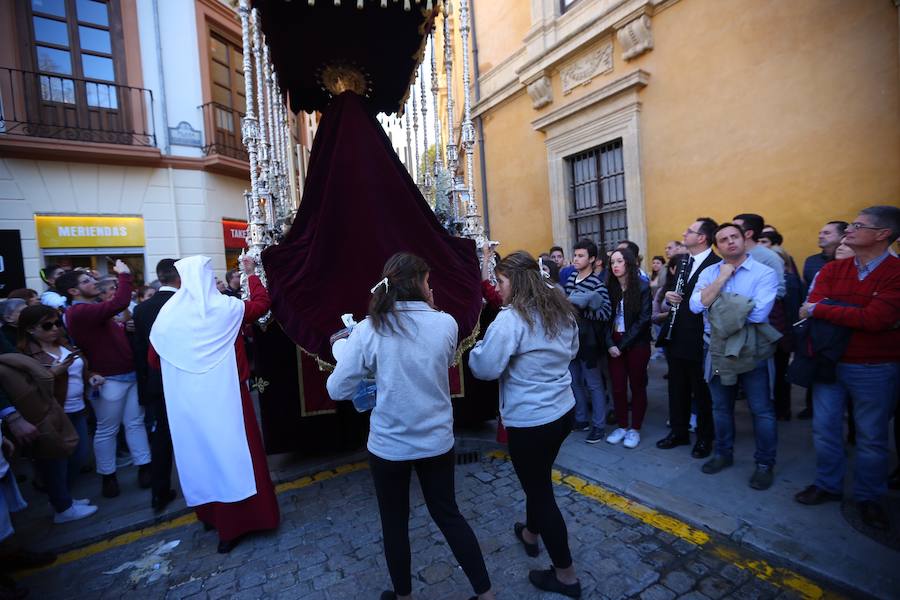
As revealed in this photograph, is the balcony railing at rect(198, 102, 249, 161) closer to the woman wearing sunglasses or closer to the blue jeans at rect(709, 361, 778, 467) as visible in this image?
the woman wearing sunglasses

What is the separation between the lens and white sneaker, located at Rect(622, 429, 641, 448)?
13.0ft

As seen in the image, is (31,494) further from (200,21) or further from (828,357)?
(200,21)

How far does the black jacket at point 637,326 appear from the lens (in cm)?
402

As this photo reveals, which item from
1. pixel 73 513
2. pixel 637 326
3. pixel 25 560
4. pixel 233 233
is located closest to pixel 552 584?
pixel 637 326

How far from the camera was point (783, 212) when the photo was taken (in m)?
6.04

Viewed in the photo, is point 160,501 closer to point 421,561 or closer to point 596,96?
point 421,561

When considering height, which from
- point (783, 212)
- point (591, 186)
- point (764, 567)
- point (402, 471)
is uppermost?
point (591, 186)

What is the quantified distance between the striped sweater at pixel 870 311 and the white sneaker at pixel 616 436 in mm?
1815

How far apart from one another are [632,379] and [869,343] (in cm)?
176

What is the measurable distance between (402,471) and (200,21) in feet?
39.4

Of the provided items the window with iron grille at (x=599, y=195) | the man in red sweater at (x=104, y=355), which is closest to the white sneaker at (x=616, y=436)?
the man in red sweater at (x=104, y=355)

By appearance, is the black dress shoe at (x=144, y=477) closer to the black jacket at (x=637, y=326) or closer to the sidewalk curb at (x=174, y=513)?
the sidewalk curb at (x=174, y=513)

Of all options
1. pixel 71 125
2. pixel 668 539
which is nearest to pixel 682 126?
pixel 668 539

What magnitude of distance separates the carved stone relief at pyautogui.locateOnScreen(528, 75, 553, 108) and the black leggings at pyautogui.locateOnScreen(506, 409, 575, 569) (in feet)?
28.3
